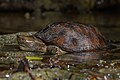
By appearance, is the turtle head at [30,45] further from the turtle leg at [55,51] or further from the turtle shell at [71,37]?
the turtle shell at [71,37]

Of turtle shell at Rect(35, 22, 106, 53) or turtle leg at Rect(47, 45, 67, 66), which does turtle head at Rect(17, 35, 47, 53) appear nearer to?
turtle leg at Rect(47, 45, 67, 66)

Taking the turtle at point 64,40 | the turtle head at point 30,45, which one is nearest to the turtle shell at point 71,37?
the turtle at point 64,40

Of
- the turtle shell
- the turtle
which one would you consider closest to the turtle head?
the turtle

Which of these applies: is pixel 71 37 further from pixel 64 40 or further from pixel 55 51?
pixel 55 51

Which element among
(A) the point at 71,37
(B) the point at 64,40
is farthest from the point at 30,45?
(A) the point at 71,37

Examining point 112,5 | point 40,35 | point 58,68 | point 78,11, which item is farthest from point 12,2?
point 58,68

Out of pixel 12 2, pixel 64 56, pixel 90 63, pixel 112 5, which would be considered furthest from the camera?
pixel 112 5

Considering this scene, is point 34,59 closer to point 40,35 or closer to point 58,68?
point 58,68
